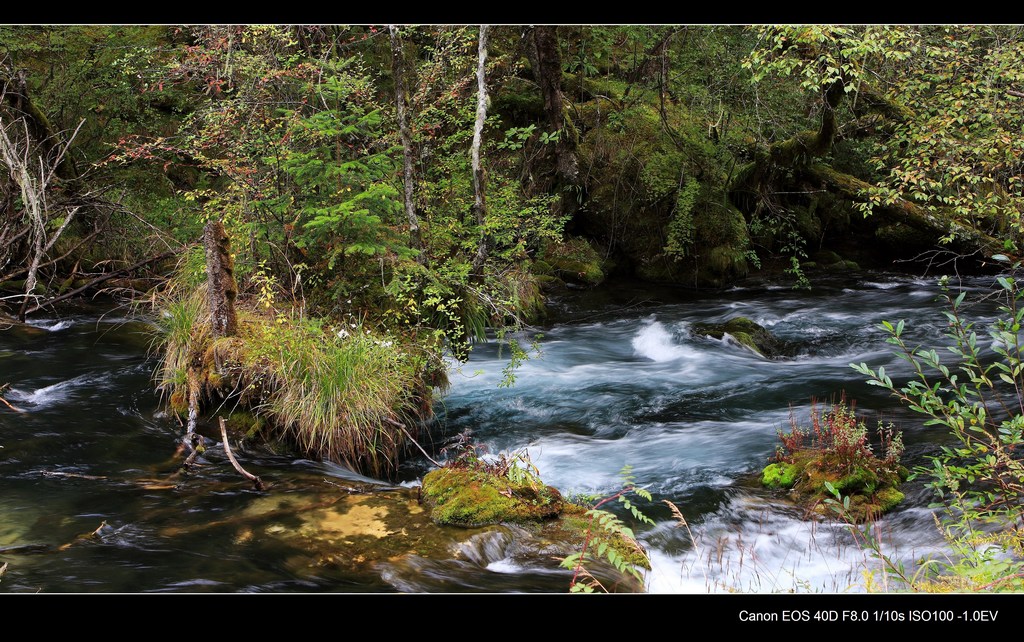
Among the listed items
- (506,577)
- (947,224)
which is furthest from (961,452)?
(947,224)

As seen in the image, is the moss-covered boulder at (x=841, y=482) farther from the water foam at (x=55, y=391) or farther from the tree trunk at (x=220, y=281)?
the water foam at (x=55, y=391)

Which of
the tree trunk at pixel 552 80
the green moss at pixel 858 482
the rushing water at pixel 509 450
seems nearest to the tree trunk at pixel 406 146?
the rushing water at pixel 509 450

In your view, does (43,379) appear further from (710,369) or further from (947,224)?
(947,224)

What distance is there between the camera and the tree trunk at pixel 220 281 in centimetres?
693

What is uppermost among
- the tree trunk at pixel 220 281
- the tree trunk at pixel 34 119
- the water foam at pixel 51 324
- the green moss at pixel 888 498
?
the tree trunk at pixel 34 119

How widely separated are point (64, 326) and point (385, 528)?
8.06 meters

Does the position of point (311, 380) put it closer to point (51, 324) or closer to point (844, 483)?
point (844, 483)

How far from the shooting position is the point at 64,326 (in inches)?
411

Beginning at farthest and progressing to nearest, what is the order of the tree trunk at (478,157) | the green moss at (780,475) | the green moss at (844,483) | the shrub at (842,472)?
the tree trunk at (478,157), the green moss at (780,475), the shrub at (842,472), the green moss at (844,483)

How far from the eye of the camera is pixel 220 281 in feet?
23.0

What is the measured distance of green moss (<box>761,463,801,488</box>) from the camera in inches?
241

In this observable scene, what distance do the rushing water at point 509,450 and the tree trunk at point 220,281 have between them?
120 centimetres

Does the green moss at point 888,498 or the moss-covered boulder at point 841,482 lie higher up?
the moss-covered boulder at point 841,482

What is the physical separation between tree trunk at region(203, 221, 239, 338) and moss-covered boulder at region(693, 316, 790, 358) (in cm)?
717
